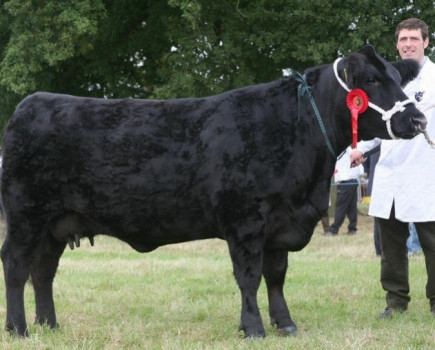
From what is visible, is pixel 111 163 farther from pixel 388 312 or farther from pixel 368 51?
pixel 388 312

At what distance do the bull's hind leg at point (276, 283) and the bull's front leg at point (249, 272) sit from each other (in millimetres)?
355

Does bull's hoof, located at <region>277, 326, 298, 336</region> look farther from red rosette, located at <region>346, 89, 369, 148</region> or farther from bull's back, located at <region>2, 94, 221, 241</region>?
red rosette, located at <region>346, 89, 369, 148</region>

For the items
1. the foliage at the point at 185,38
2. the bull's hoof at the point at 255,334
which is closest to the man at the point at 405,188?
the bull's hoof at the point at 255,334

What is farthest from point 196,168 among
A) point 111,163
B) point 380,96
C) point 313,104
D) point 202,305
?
point 202,305

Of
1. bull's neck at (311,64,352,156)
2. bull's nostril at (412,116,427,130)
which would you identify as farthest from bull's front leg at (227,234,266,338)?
bull's nostril at (412,116,427,130)

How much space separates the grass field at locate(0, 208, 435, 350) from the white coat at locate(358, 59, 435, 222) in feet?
2.91

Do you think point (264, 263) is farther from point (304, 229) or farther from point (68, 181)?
point (68, 181)

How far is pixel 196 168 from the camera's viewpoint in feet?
17.1

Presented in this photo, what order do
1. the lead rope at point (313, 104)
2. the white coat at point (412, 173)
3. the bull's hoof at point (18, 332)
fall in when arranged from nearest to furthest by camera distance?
the lead rope at point (313, 104) → the bull's hoof at point (18, 332) → the white coat at point (412, 173)

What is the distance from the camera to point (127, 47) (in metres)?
20.0

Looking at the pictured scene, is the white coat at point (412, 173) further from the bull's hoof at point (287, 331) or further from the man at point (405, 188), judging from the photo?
the bull's hoof at point (287, 331)

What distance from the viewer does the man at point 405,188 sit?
242 inches

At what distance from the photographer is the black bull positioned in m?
5.13

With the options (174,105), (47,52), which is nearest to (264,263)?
(174,105)
